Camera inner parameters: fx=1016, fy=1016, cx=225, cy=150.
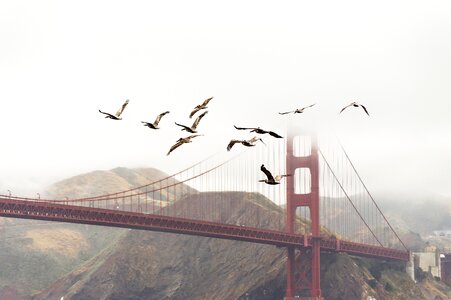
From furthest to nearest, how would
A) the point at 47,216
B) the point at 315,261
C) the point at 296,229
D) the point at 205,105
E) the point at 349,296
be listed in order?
the point at 296,229, the point at 349,296, the point at 315,261, the point at 47,216, the point at 205,105

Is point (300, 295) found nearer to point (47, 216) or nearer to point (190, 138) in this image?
point (47, 216)

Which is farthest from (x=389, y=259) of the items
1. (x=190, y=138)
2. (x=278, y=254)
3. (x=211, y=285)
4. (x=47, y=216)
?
(x=190, y=138)

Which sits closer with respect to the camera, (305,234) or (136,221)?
(136,221)

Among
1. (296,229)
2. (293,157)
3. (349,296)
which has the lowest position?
(349,296)

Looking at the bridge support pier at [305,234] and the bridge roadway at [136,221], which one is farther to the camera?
the bridge support pier at [305,234]

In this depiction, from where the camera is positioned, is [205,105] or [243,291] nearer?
[205,105]

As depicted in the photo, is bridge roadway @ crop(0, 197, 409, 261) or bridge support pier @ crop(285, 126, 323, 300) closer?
bridge roadway @ crop(0, 197, 409, 261)

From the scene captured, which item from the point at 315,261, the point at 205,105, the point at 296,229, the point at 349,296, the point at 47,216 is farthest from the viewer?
the point at 296,229

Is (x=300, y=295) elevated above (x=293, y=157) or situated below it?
below
